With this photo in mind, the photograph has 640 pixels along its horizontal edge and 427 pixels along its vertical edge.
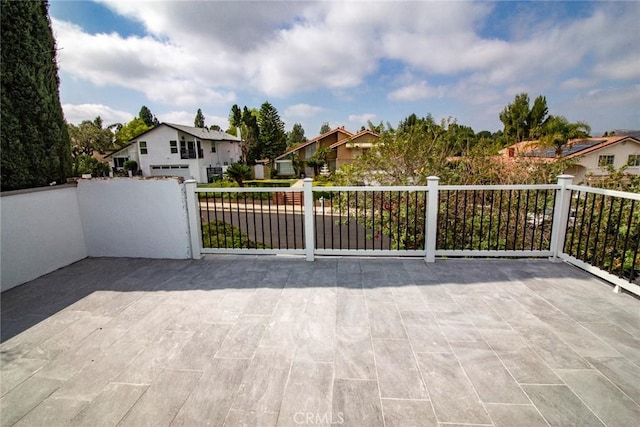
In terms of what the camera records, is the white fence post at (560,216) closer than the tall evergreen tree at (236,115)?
Yes

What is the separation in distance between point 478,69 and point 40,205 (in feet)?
34.7

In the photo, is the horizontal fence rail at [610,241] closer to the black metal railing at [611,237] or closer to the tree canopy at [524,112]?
the black metal railing at [611,237]

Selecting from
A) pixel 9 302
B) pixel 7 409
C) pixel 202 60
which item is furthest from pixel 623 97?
pixel 9 302

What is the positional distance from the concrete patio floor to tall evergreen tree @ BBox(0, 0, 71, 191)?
1.48 meters

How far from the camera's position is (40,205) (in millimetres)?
3455

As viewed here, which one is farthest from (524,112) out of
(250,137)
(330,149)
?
(250,137)

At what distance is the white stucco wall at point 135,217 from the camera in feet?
12.6

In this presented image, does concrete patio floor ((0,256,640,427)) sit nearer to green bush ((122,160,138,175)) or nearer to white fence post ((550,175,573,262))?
white fence post ((550,175,573,262))

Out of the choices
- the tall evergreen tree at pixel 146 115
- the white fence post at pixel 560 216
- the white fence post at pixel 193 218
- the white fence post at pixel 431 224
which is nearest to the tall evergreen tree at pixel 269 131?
the tall evergreen tree at pixel 146 115

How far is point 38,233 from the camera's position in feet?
11.2

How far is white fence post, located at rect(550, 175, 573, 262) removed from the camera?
3.37 m

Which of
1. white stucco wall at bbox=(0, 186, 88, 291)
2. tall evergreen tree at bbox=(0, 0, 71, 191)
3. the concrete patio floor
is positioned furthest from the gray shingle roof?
the concrete patio floor

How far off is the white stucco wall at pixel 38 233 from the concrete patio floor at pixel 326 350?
25 cm

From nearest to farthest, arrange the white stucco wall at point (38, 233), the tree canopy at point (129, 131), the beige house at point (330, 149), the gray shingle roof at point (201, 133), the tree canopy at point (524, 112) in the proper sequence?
the white stucco wall at point (38, 233) → the tree canopy at point (524, 112) → the gray shingle roof at point (201, 133) → the beige house at point (330, 149) → the tree canopy at point (129, 131)
